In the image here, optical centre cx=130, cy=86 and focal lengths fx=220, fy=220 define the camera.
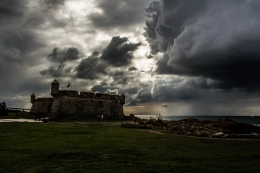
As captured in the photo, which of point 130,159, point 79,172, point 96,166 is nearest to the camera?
point 79,172

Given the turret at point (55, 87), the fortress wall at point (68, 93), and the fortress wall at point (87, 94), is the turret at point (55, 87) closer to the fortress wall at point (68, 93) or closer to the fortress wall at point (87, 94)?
the fortress wall at point (68, 93)

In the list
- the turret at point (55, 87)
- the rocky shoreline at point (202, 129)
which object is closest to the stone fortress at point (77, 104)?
the turret at point (55, 87)

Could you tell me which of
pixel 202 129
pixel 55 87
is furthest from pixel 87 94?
pixel 202 129

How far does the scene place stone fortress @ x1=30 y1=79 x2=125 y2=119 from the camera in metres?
41.1

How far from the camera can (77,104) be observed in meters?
43.5

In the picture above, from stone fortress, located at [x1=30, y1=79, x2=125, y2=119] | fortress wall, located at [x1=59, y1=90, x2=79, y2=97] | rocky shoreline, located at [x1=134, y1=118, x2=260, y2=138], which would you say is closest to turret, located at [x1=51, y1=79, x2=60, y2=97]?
stone fortress, located at [x1=30, y1=79, x2=125, y2=119]

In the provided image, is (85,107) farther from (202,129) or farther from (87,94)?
(202,129)

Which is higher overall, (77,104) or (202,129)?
(77,104)

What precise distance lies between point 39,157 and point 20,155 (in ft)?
2.97

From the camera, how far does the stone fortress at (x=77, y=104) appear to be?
135ft

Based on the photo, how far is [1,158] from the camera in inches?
343

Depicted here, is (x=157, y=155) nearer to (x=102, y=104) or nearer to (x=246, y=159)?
(x=246, y=159)

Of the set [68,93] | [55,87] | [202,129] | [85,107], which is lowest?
[202,129]

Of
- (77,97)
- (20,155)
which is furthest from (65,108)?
(20,155)
